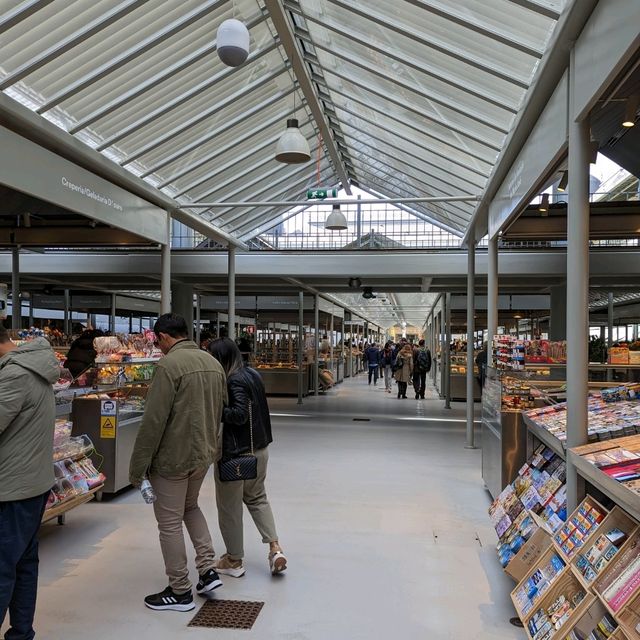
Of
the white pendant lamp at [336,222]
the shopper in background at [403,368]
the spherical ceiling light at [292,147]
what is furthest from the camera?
the shopper in background at [403,368]

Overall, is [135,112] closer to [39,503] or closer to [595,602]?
[39,503]

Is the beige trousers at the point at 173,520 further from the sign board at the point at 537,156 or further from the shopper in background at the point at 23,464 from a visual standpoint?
the sign board at the point at 537,156

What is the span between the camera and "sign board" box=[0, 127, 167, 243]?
5234 mm

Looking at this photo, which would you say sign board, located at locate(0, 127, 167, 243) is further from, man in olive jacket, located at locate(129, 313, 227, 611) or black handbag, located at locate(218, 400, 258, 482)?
black handbag, located at locate(218, 400, 258, 482)

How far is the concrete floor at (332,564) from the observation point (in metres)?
3.41

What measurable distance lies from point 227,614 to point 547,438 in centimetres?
244

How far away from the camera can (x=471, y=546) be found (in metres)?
4.74

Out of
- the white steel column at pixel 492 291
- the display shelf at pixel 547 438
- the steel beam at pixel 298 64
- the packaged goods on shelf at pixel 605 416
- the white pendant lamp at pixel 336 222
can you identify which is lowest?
the display shelf at pixel 547 438

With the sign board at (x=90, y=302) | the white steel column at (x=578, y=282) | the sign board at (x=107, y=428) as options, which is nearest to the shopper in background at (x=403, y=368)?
the sign board at (x=90, y=302)

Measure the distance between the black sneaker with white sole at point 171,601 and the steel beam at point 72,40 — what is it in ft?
13.6

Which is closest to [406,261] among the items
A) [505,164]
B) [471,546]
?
[505,164]

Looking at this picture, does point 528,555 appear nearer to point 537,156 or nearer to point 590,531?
point 590,531

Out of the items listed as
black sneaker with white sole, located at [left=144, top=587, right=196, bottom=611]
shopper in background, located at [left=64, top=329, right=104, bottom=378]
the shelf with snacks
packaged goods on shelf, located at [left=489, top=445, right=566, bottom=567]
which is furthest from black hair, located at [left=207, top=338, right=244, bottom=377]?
shopper in background, located at [left=64, top=329, right=104, bottom=378]

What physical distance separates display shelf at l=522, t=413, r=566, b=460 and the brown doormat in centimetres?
211
